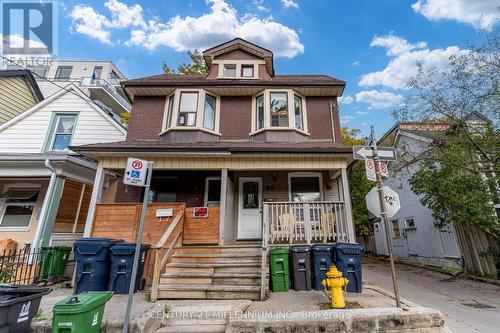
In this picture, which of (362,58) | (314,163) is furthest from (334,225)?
(362,58)

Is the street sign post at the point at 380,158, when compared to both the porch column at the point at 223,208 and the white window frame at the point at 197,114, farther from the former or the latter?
the white window frame at the point at 197,114

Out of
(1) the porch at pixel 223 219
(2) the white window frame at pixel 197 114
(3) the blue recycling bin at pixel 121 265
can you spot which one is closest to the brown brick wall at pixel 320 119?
(1) the porch at pixel 223 219

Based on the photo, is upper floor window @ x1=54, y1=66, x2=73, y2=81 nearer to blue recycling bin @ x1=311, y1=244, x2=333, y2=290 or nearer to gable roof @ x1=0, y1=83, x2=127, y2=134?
gable roof @ x1=0, y1=83, x2=127, y2=134

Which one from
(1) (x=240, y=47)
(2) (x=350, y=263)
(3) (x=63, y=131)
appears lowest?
(2) (x=350, y=263)

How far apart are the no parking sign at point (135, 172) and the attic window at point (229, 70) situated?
7502 mm

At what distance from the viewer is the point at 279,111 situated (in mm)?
8750

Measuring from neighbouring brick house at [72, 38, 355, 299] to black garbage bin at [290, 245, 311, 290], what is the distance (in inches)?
27.6

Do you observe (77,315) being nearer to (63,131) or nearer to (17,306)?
(17,306)

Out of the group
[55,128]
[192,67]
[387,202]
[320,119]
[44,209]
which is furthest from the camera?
[192,67]

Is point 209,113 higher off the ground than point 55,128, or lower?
higher

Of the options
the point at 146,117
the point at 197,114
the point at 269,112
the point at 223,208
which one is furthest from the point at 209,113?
the point at 223,208

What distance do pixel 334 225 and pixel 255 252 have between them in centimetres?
225

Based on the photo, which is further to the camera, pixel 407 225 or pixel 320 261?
pixel 407 225

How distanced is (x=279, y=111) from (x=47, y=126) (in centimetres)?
964
